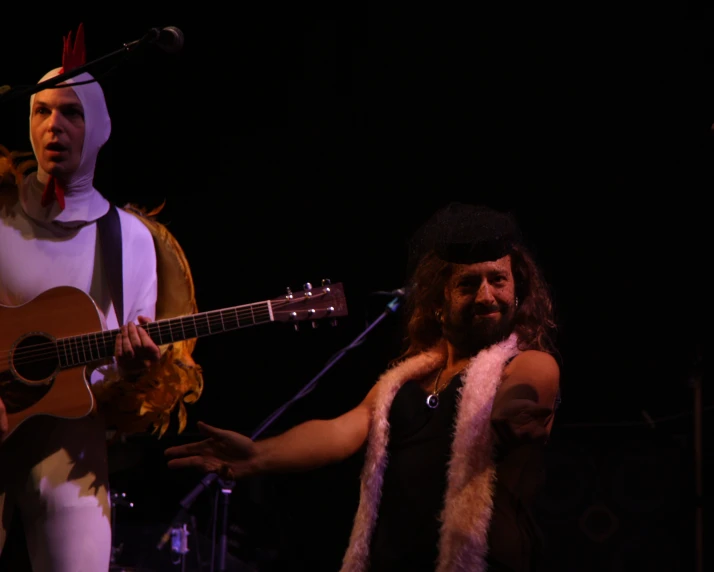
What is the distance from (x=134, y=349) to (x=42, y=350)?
12.7 inches

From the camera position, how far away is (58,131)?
2893mm

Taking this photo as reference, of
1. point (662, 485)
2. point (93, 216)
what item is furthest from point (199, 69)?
point (662, 485)

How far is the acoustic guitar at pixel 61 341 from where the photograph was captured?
260 cm

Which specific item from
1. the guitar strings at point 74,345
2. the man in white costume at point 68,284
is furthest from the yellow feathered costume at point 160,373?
the guitar strings at point 74,345

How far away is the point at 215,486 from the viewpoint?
159 inches

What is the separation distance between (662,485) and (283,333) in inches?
84.5

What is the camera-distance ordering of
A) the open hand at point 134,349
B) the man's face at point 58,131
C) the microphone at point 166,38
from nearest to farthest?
the microphone at point 166,38 < the open hand at point 134,349 < the man's face at point 58,131

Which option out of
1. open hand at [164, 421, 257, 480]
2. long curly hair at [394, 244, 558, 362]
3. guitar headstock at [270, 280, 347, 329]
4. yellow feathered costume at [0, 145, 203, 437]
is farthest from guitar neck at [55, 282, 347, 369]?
open hand at [164, 421, 257, 480]

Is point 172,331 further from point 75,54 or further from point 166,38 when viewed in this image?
point 75,54

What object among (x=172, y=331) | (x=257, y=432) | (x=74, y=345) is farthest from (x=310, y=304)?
(x=257, y=432)

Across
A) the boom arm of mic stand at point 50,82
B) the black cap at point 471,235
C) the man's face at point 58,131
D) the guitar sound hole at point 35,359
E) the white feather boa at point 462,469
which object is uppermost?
the boom arm of mic stand at point 50,82

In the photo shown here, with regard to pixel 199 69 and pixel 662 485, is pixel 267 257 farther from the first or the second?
pixel 662 485

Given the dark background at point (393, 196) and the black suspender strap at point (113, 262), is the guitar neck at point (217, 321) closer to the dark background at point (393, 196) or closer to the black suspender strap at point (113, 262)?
the black suspender strap at point (113, 262)

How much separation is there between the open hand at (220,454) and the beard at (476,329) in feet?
2.12
